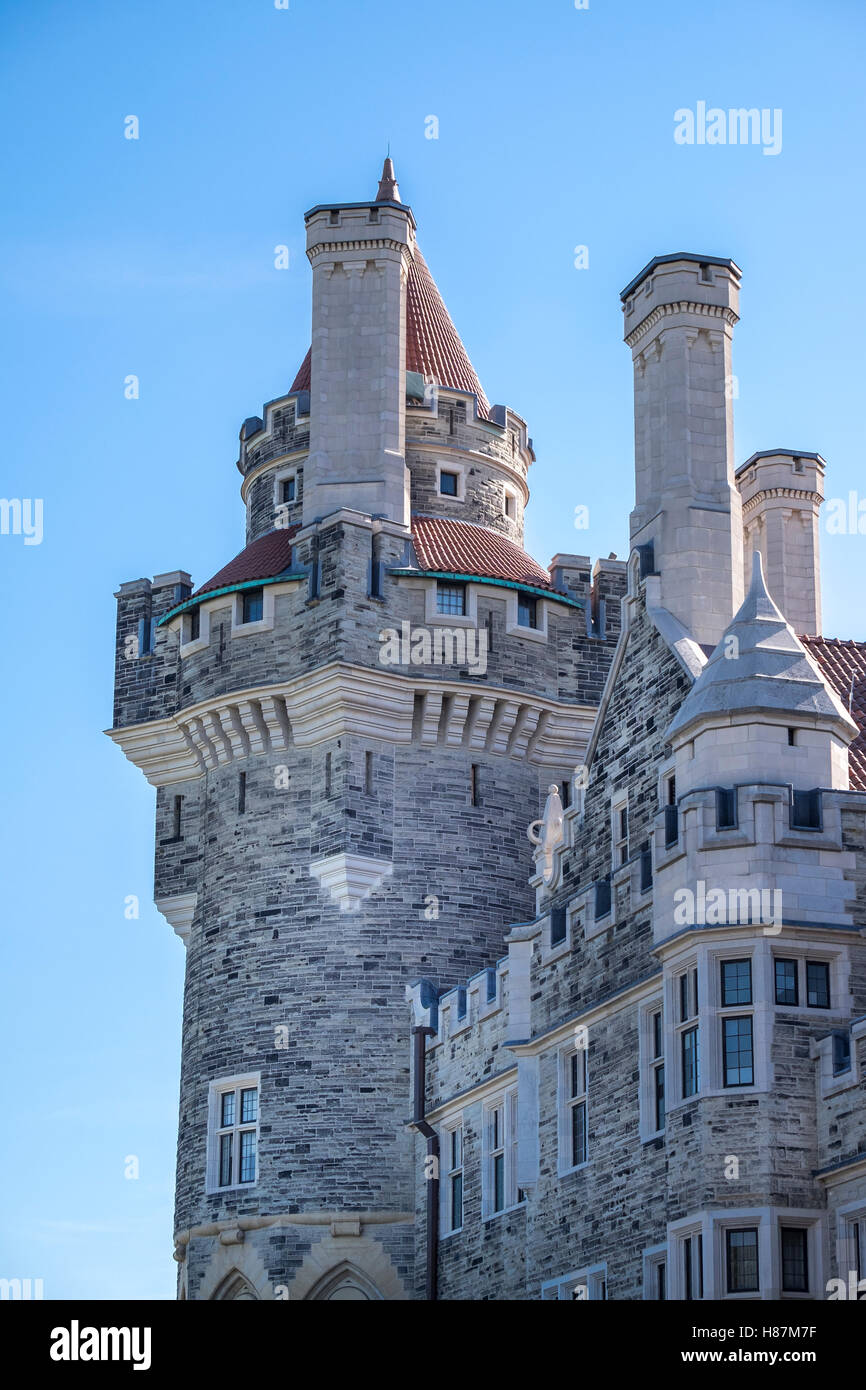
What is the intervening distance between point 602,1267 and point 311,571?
48.1ft

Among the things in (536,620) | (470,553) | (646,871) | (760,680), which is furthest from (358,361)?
(760,680)

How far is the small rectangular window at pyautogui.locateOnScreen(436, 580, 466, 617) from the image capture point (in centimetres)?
4172

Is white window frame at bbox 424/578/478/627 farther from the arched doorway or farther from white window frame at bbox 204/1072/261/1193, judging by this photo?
the arched doorway

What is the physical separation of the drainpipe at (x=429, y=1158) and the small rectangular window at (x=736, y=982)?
35.0 ft

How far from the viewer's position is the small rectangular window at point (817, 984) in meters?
28.1

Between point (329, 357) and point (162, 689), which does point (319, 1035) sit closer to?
point (162, 689)

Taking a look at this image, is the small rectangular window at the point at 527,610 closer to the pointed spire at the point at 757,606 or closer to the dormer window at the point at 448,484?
the dormer window at the point at 448,484

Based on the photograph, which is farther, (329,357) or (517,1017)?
(329,357)

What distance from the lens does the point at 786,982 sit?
28.1 m

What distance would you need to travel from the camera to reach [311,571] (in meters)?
41.2

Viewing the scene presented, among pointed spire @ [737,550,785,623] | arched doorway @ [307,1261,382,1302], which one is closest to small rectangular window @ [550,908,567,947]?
pointed spire @ [737,550,785,623]

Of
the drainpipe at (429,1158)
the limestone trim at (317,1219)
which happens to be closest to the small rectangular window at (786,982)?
the drainpipe at (429,1158)

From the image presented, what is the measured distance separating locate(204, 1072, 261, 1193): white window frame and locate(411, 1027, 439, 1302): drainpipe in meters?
2.69

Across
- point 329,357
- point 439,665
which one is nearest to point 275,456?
point 329,357
